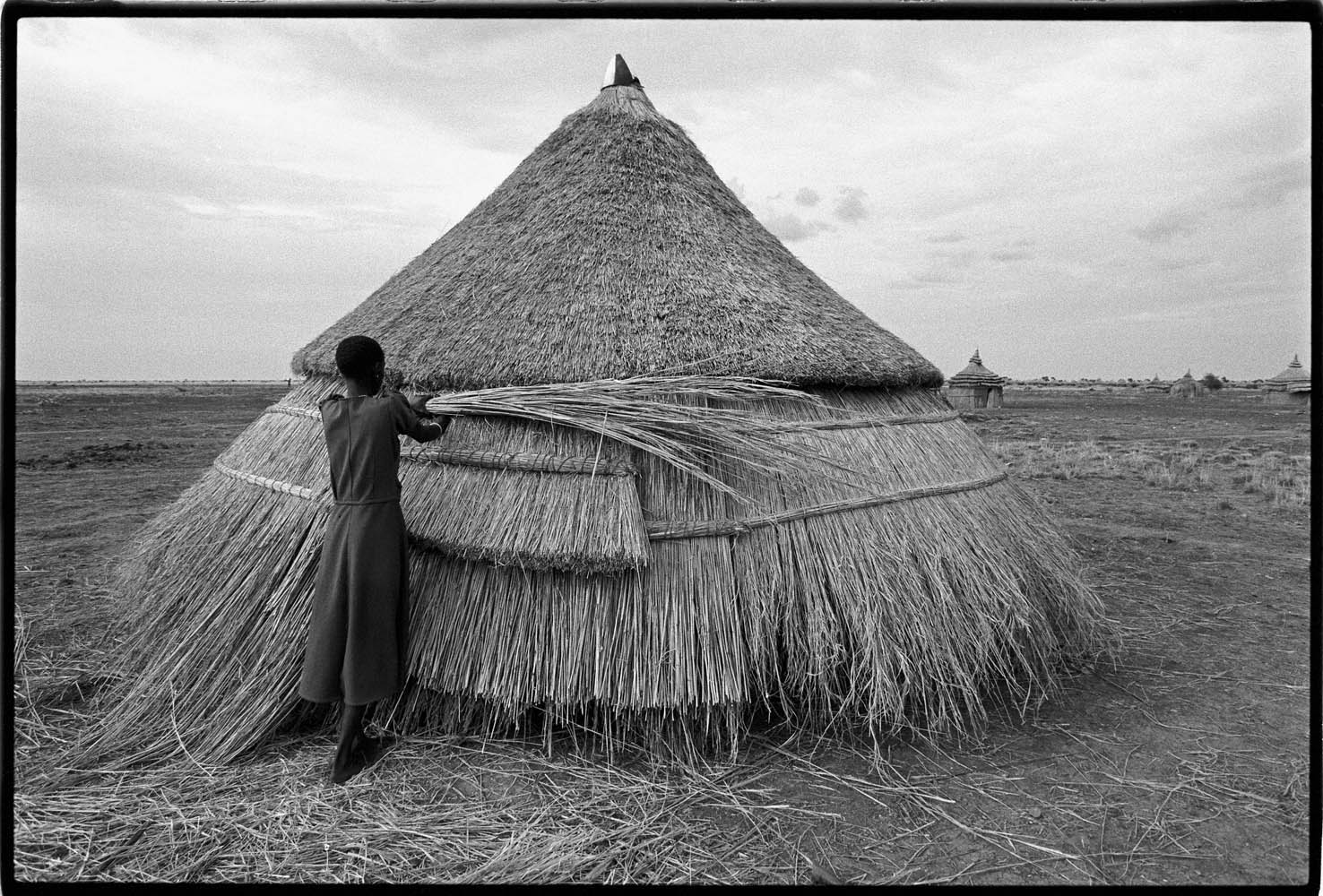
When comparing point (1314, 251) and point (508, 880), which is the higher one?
point (1314, 251)

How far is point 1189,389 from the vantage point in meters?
41.0

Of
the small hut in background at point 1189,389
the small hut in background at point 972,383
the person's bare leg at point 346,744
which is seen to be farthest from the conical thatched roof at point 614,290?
the small hut in background at point 1189,389

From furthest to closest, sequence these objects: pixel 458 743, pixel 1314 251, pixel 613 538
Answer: pixel 458 743
pixel 613 538
pixel 1314 251

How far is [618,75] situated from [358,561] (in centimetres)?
417

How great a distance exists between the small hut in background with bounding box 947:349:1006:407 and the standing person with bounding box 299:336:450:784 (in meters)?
28.7

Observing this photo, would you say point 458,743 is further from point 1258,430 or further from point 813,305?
point 1258,430

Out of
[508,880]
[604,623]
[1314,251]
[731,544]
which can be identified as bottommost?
[508,880]

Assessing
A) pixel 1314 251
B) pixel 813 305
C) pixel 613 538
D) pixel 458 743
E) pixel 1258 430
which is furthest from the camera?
pixel 1258 430

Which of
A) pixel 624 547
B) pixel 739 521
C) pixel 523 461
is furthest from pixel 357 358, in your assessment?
pixel 739 521

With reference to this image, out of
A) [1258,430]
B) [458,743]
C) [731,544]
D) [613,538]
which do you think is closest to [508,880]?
[458,743]

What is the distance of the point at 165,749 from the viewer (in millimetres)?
3314

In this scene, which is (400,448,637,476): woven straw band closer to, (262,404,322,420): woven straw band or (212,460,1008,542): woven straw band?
(212,460,1008,542): woven straw band

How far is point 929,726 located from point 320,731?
3.18m

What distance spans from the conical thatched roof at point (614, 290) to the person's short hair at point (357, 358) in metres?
0.65
